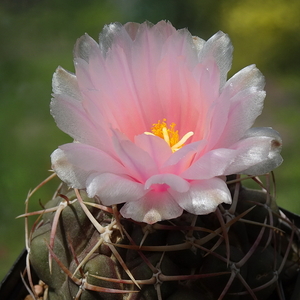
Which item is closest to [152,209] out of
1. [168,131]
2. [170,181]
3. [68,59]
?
[170,181]

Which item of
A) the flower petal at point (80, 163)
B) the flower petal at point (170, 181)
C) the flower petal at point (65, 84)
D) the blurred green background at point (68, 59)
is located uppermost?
the flower petal at point (65, 84)

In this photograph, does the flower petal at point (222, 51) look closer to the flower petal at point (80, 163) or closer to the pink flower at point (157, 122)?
the pink flower at point (157, 122)

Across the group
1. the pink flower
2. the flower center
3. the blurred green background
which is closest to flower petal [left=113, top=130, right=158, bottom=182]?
the pink flower

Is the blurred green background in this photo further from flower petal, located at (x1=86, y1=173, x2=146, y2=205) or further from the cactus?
flower petal, located at (x1=86, y1=173, x2=146, y2=205)

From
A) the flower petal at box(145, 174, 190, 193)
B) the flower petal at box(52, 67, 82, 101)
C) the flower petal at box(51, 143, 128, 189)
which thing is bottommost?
the flower petal at box(145, 174, 190, 193)

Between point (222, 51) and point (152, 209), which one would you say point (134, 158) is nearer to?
point (152, 209)

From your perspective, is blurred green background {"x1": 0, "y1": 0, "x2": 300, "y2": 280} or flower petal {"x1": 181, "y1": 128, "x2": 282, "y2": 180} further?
blurred green background {"x1": 0, "y1": 0, "x2": 300, "y2": 280}

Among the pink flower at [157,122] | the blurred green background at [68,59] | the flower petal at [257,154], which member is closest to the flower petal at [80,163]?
the pink flower at [157,122]

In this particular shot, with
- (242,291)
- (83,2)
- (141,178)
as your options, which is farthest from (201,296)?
(83,2)
